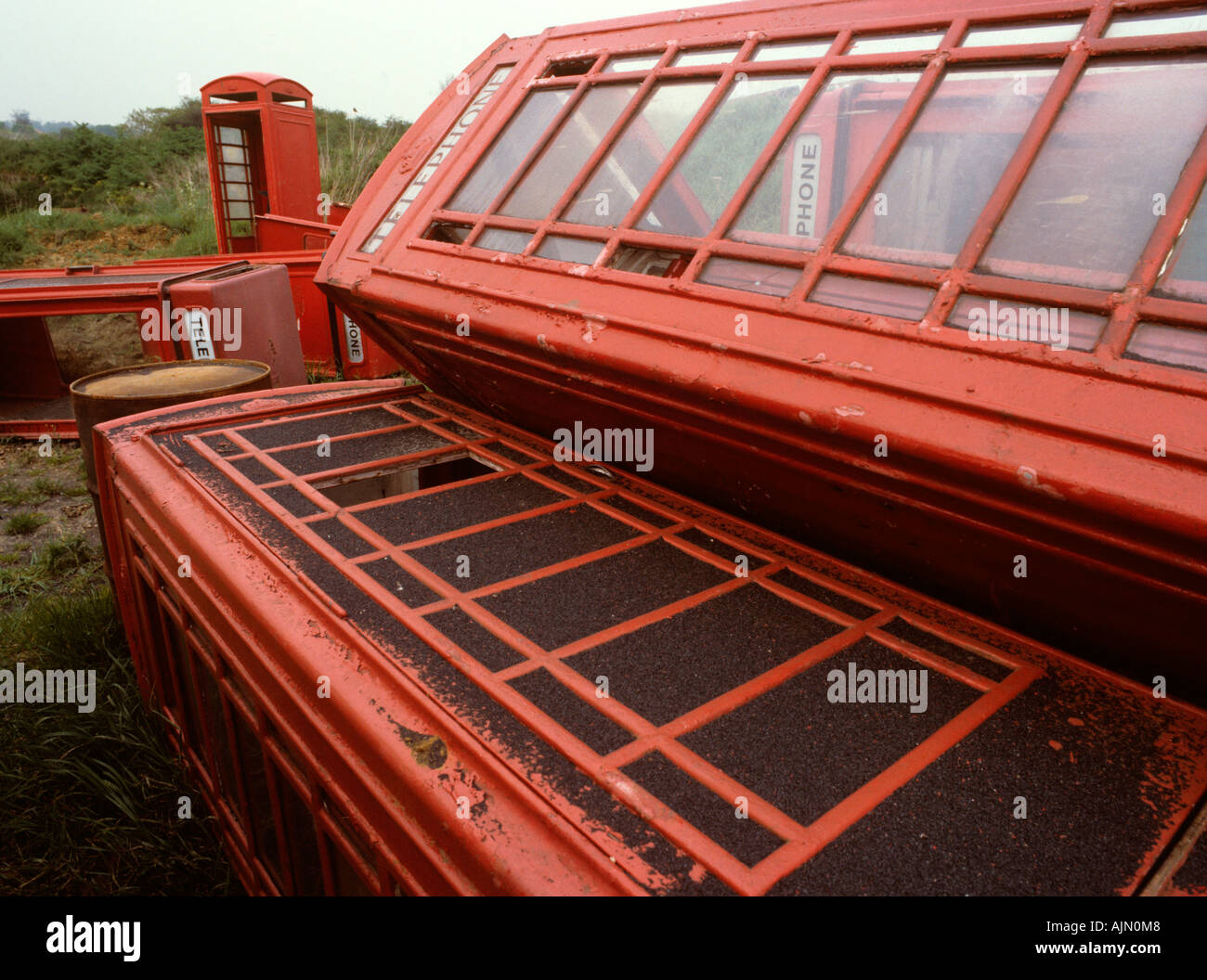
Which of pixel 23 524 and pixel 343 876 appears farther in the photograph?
pixel 23 524

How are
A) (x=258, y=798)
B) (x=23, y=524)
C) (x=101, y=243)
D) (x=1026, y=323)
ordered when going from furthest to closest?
1. (x=101, y=243)
2. (x=23, y=524)
3. (x=258, y=798)
4. (x=1026, y=323)

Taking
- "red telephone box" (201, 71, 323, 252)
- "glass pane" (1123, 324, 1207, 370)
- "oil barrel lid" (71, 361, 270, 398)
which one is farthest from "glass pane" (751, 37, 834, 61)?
"red telephone box" (201, 71, 323, 252)

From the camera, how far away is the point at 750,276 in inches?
78.7

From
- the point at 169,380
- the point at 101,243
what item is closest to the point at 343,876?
the point at 169,380

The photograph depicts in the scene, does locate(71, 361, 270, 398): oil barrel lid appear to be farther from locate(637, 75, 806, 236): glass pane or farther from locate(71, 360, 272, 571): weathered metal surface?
locate(637, 75, 806, 236): glass pane

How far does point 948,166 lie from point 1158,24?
0.44 m

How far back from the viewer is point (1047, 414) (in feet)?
4.57

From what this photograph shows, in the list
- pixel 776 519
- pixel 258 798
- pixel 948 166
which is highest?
pixel 948 166

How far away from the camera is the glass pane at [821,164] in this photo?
6.63 feet

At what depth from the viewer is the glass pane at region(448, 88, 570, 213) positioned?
111 inches

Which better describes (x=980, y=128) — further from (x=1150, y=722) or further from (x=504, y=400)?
(x=504, y=400)

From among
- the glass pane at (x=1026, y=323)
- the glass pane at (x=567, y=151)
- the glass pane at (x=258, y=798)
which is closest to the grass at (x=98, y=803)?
the glass pane at (x=258, y=798)

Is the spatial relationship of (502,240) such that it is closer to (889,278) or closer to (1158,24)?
(889,278)

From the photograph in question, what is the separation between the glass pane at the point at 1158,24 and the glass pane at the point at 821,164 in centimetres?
43
